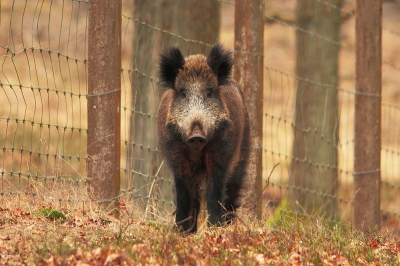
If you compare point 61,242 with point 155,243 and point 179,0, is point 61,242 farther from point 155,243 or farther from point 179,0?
point 179,0

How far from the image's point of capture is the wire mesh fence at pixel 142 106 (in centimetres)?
647

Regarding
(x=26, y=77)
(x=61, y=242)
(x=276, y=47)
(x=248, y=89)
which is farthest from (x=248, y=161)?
(x=276, y=47)

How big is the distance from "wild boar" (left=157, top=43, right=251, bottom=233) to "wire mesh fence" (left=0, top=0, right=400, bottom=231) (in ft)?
1.08

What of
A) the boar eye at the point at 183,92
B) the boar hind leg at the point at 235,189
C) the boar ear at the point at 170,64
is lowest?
the boar hind leg at the point at 235,189

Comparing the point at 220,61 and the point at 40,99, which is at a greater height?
the point at 40,99

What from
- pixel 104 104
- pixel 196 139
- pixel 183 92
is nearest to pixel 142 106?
pixel 183 92

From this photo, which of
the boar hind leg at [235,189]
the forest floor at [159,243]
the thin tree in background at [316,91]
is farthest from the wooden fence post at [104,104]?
the thin tree in background at [316,91]

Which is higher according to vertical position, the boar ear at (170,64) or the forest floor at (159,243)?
the boar ear at (170,64)

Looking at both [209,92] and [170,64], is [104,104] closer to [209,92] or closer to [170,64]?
[170,64]

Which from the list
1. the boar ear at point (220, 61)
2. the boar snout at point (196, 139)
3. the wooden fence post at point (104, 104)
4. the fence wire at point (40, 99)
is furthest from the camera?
the fence wire at point (40, 99)

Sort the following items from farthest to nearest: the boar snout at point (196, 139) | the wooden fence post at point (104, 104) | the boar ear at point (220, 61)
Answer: the boar ear at point (220, 61), the wooden fence post at point (104, 104), the boar snout at point (196, 139)

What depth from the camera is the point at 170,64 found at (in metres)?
6.71

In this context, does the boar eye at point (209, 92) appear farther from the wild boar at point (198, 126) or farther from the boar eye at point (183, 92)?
the boar eye at point (183, 92)

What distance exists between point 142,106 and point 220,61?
3.87m
